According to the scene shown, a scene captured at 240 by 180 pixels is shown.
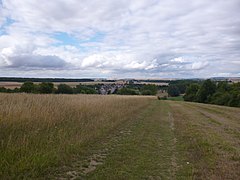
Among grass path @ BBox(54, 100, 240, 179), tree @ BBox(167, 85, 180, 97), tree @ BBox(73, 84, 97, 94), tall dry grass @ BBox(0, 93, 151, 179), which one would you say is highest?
tall dry grass @ BBox(0, 93, 151, 179)

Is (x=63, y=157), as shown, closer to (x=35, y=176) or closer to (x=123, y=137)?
(x=35, y=176)

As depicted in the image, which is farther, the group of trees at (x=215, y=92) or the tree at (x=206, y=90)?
the tree at (x=206, y=90)

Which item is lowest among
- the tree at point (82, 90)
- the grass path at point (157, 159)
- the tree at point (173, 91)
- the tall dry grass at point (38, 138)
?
the tree at point (173, 91)

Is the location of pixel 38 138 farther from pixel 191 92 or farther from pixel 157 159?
pixel 191 92

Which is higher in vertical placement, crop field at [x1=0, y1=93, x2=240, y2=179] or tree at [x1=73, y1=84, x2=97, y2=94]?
crop field at [x1=0, y1=93, x2=240, y2=179]

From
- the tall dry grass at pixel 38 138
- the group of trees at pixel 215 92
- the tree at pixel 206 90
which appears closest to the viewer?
the tall dry grass at pixel 38 138

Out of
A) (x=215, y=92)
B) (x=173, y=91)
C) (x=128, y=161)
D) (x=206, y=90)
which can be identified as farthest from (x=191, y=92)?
(x=128, y=161)

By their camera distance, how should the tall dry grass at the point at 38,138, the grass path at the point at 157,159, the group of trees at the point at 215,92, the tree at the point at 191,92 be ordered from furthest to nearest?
the tree at the point at 191,92
the group of trees at the point at 215,92
the grass path at the point at 157,159
the tall dry grass at the point at 38,138

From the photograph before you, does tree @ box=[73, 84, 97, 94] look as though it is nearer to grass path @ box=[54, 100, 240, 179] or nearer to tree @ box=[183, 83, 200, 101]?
tree @ box=[183, 83, 200, 101]

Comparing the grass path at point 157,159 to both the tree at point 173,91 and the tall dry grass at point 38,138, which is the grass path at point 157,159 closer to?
the tall dry grass at point 38,138

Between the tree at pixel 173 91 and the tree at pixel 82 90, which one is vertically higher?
the tree at pixel 82 90

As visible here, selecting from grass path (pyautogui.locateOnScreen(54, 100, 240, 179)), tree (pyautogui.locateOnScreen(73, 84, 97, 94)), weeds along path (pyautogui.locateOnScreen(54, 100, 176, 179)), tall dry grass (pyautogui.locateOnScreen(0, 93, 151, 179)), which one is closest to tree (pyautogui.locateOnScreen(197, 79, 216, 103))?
tree (pyautogui.locateOnScreen(73, 84, 97, 94))

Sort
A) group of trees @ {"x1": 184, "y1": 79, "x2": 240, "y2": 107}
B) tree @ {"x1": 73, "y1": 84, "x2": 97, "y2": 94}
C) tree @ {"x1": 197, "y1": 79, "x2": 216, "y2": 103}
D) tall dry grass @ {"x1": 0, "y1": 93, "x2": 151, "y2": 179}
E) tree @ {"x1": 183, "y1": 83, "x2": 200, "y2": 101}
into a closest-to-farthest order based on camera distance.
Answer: tall dry grass @ {"x1": 0, "y1": 93, "x2": 151, "y2": 179} < tree @ {"x1": 73, "y1": 84, "x2": 97, "y2": 94} < group of trees @ {"x1": 184, "y1": 79, "x2": 240, "y2": 107} < tree @ {"x1": 197, "y1": 79, "x2": 216, "y2": 103} < tree @ {"x1": 183, "y1": 83, "x2": 200, "y2": 101}

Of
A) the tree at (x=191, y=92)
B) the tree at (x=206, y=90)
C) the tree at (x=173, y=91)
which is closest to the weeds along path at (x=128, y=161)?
the tree at (x=206, y=90)
